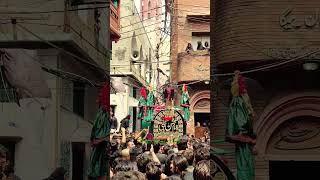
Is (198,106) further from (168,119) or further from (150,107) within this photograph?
(168,119)

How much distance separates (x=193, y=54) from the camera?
3381 cm

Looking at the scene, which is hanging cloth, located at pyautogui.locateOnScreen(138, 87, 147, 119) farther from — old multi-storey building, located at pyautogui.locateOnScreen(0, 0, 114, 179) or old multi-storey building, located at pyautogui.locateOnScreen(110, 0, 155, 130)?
old multi-storey building, located at pyautogui.locateOnScreen(0, 0, 114, 179)

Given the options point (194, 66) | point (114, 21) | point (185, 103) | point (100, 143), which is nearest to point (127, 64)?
point (194, 66)

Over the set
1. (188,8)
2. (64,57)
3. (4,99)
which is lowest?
(4,99)

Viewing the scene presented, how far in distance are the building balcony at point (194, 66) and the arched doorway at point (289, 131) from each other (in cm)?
2143

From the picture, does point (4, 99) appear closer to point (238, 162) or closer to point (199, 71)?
point (238, 162)

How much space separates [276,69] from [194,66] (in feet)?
72.9

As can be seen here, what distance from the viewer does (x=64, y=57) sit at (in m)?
16.4

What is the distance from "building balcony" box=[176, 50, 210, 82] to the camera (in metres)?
33.8

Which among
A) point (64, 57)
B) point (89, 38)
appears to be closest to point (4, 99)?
point (64, 57)

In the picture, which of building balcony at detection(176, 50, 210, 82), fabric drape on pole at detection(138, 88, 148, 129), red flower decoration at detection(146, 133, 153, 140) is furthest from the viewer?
building balcony at detection(176, 50, 210, 82)

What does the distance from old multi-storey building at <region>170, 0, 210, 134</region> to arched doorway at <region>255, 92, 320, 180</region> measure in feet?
68.9

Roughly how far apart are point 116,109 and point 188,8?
1147cm

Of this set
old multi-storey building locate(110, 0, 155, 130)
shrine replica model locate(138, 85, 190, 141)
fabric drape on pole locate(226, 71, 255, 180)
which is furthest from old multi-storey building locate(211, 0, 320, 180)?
old multi-storey building locate(110, 0, 155, 130)
